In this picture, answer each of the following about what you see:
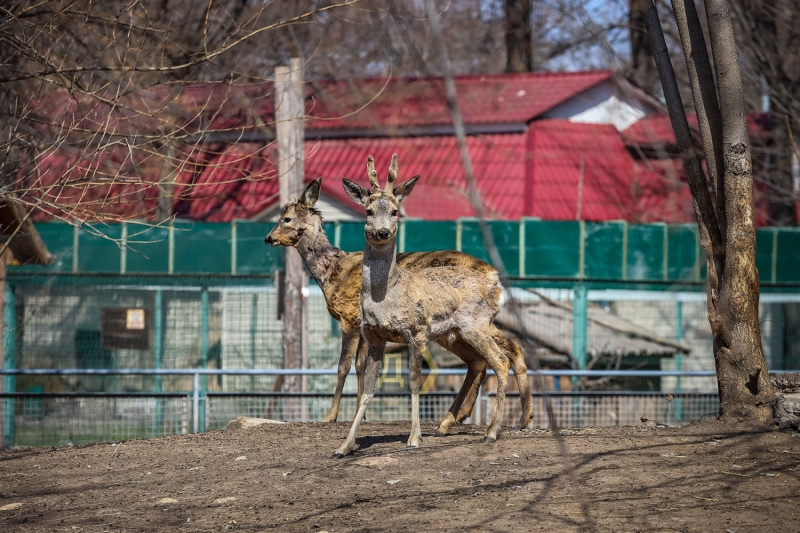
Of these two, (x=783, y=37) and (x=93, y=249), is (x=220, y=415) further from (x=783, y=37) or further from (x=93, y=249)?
(x=783, y=37)

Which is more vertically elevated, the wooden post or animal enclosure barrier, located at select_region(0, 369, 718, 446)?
the wooden post

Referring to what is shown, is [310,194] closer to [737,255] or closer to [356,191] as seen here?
[356,191]

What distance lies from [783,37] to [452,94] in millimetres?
19868

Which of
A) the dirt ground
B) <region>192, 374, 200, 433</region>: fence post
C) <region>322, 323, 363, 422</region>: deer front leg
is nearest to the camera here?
the dirt ground

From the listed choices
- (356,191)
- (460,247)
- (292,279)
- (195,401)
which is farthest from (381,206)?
(460,247)

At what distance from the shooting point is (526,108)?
74.3 ft

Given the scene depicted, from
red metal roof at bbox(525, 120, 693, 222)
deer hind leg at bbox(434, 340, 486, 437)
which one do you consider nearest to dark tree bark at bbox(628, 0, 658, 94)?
red metal roof at bbox(525, 120, 693, 222)

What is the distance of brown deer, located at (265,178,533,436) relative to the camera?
903 cm

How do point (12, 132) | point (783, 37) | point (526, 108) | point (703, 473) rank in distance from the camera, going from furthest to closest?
point (526, 108) → point (783, 37) → point (12, 132) → point (703, 473)

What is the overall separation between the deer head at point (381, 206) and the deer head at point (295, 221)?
7.30ft

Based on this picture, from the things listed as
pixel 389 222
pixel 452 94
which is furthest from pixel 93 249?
pixel 452 94

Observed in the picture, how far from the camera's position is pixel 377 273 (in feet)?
25.3

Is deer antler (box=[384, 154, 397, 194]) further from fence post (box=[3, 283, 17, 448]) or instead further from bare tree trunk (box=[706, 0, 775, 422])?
fence post (box=[3, 283, 17, 448])

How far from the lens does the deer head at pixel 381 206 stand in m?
7.50
